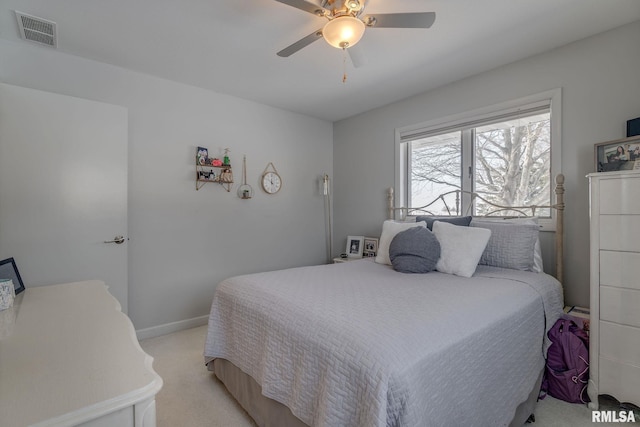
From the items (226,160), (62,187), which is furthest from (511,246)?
(62,187)

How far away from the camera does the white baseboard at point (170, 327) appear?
282 centimetres

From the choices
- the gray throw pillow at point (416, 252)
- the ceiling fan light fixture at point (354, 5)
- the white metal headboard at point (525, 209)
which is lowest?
the gray throw pillow at point (416, 252)

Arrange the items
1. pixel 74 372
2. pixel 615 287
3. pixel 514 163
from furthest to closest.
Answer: pixel 514 163 < pixel 615 287 < pixel 74 372

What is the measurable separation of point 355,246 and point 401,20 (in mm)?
2666

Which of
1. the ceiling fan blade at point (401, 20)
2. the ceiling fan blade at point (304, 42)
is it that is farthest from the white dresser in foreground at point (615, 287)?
the ceiling fan blade at point (304, 42)

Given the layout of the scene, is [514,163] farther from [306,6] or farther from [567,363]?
[306,6]

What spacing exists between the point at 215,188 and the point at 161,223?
655 millimetres

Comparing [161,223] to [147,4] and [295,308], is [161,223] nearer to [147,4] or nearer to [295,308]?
[147,4]

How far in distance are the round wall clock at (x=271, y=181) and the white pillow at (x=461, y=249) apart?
2.12m

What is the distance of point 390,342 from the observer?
109 cm

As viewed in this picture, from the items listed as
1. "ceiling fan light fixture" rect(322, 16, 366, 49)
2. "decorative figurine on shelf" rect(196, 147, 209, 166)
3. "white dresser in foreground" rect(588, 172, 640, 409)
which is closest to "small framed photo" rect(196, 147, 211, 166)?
"decorative figurine on shelf" rect(196, 147, 209, 166)

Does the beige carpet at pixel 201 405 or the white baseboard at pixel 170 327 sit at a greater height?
the white baseboard at pixel 170 327

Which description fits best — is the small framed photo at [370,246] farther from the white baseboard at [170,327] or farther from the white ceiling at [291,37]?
the white baseboard at [170,327]

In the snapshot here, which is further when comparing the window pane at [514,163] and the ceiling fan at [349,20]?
the window pane at [514,163]
